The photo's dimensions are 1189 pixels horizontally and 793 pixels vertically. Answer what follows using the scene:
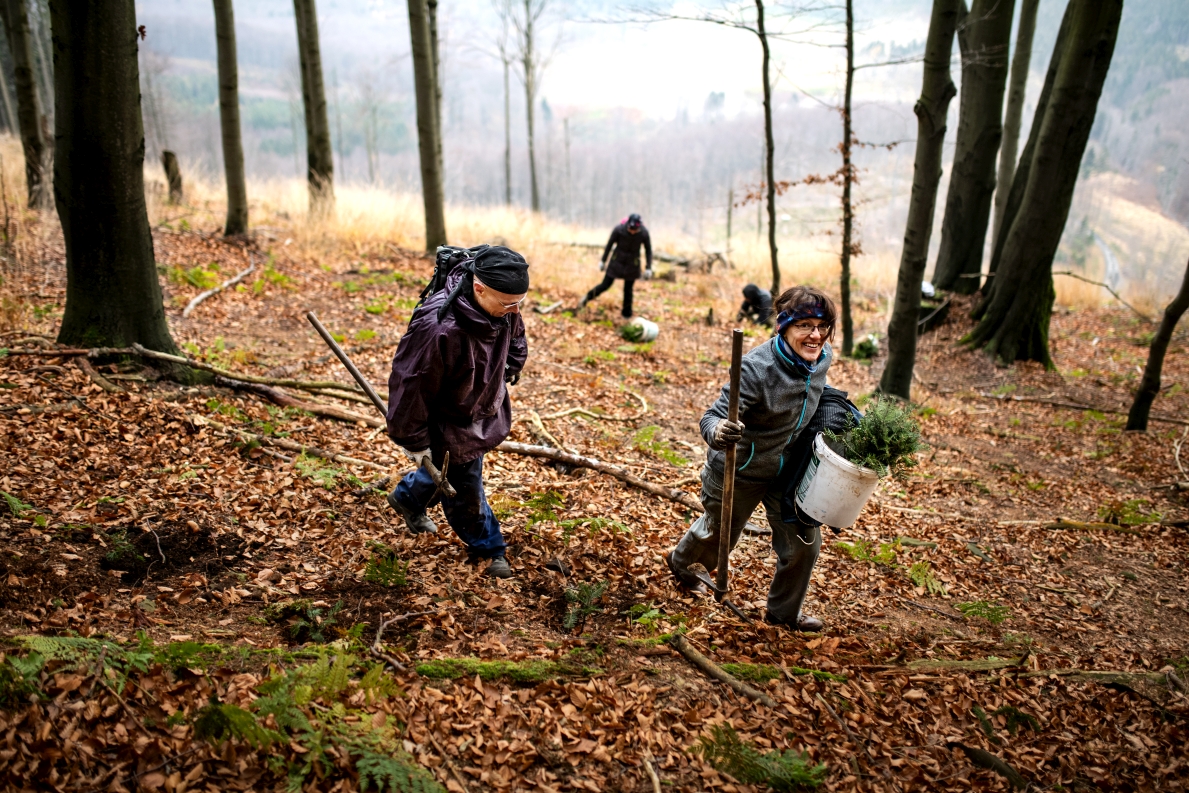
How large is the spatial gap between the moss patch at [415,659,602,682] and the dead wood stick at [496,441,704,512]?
7.38 ft

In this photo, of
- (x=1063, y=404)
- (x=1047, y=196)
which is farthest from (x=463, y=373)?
(x=1047, y=196)

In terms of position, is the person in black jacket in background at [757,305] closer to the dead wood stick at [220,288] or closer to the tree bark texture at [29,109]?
the dead wood stick at [220,288]

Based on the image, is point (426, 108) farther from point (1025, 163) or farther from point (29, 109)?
point (1025, 163)

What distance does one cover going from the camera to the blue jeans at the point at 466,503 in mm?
3600

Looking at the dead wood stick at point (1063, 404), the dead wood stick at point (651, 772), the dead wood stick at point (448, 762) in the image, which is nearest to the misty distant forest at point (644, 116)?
the dead wood stick at point (1063, 404)

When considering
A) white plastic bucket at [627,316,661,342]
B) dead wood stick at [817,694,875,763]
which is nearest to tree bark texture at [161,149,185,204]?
white plastic bucket at [627,316,661,342]

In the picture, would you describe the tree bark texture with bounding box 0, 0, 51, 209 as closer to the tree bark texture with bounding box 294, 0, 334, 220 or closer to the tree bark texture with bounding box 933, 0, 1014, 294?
the tree bark texture with bounding box 294, 0, 334, 220

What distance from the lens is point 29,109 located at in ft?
30.7

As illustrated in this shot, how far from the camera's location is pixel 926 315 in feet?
38.7

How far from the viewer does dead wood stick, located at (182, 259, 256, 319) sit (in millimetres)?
7707

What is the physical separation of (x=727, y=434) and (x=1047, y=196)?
31.5ft

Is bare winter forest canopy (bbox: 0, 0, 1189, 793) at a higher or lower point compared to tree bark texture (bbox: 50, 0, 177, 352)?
lower

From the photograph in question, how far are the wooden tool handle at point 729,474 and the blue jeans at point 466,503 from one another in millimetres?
1292

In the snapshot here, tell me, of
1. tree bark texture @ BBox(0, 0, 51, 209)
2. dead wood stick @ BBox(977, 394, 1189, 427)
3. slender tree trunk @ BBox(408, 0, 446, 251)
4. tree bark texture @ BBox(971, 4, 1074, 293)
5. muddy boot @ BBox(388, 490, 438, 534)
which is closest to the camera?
muddy boot @ BBox(388, 490, 438, 534)
